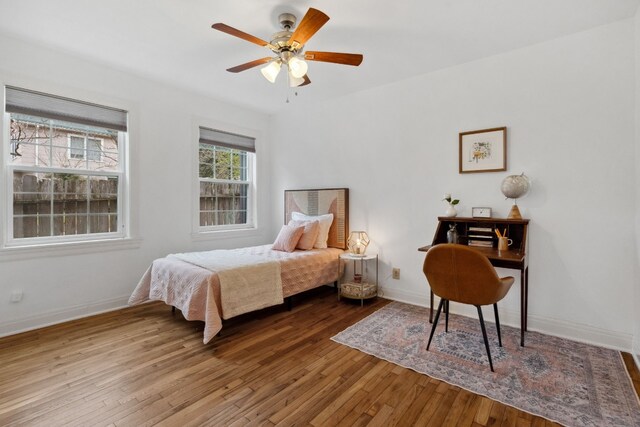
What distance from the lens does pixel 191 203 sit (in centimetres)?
404

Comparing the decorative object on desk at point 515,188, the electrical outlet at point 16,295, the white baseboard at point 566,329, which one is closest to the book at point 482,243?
the decorative object on desk at point 515,188

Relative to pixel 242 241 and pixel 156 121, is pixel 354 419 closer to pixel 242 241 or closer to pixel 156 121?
pixel 242 241

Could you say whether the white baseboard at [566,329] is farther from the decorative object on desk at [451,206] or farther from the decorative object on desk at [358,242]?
the decorative object on desk at [358,242]

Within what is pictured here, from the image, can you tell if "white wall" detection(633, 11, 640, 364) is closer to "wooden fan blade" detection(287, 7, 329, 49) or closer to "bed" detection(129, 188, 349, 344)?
"wooden fan blade" detection(287, 7, 329, 49)

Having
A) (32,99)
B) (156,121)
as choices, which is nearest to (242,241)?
(156,121)

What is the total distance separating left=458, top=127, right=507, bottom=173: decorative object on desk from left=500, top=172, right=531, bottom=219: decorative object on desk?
0.19m

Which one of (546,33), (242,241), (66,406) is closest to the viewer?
(66,406)

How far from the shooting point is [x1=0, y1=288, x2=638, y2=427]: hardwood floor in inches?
67.6

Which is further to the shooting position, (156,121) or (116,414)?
(156,121)

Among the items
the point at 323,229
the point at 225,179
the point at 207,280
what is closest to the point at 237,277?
the point at 207,280

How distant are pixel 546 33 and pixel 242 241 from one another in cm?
415

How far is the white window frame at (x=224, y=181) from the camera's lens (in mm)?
4074

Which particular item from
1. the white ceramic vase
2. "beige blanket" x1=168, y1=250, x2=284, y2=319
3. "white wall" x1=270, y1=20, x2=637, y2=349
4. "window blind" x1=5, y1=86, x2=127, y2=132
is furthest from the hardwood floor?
"window blind" x1=5, y1=86, x2=127, y2=132

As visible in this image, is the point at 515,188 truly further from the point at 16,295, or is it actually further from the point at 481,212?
the point at 16,295
